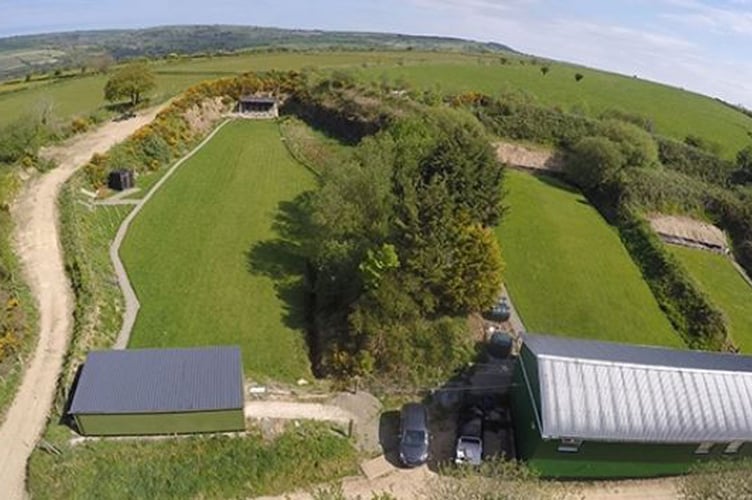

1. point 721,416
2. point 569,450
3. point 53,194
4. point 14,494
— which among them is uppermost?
point 53,194

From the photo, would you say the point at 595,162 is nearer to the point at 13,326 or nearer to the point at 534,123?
the point at 534,123

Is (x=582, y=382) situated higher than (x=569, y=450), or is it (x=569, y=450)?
(x=582, y=382)

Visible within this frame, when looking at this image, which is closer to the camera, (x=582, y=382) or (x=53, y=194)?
(x=582, y=382)

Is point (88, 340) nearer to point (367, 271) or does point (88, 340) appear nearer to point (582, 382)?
point (367, 271)

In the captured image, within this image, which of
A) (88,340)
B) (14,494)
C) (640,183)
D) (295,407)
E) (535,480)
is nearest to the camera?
(14,494)

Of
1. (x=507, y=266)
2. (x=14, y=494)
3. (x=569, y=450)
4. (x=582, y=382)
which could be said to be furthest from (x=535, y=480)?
(x=14, y=494)

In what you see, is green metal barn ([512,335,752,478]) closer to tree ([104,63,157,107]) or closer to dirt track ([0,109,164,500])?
dirt track ([0,109,164,500])

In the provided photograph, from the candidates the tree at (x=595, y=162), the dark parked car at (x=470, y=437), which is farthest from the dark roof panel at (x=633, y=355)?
the tree at (x=595, y=162)

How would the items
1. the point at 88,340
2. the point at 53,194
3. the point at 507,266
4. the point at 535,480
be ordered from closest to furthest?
the point at 535,480, the point at 88,340, the point at 507,266, the point at 53,194
